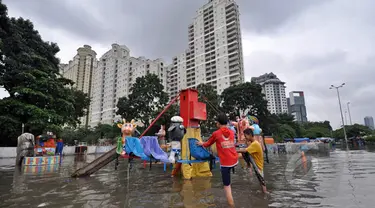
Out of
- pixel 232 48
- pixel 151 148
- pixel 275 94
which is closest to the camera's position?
pixel 151 148

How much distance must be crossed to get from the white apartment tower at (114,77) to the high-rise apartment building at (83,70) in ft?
13.8

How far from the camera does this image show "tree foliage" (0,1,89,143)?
19953mm

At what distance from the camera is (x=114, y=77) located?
10756 cm

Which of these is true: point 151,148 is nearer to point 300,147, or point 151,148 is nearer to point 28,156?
point 28,156

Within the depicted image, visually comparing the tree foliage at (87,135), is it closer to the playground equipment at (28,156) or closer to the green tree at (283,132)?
the green tree at (283,132)

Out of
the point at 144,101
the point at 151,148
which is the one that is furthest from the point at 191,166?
the point at 144,101

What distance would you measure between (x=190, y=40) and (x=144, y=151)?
95.9m

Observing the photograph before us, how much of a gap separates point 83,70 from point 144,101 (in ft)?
299

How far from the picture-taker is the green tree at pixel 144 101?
38.3m

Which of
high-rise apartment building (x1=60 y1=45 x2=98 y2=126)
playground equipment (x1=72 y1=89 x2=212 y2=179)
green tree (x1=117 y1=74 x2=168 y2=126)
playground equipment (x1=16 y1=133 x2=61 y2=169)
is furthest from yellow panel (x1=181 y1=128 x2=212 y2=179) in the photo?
high-rise apartment building (x1=60 y1=45 x2=98 y2=126)

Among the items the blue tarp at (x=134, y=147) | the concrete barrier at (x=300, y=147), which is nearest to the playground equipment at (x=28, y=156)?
the blue tarp at (x=134, y=147)

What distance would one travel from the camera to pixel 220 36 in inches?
3302

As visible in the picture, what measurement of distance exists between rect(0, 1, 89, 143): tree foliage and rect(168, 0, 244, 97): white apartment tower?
60.7 m

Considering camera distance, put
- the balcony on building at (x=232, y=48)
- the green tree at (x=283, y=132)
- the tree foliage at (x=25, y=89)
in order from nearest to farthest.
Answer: the tree foliage at (x=25, y=89)
the green tree at (x=283, y=132)
the balcony on building at (x=232, y=48)
